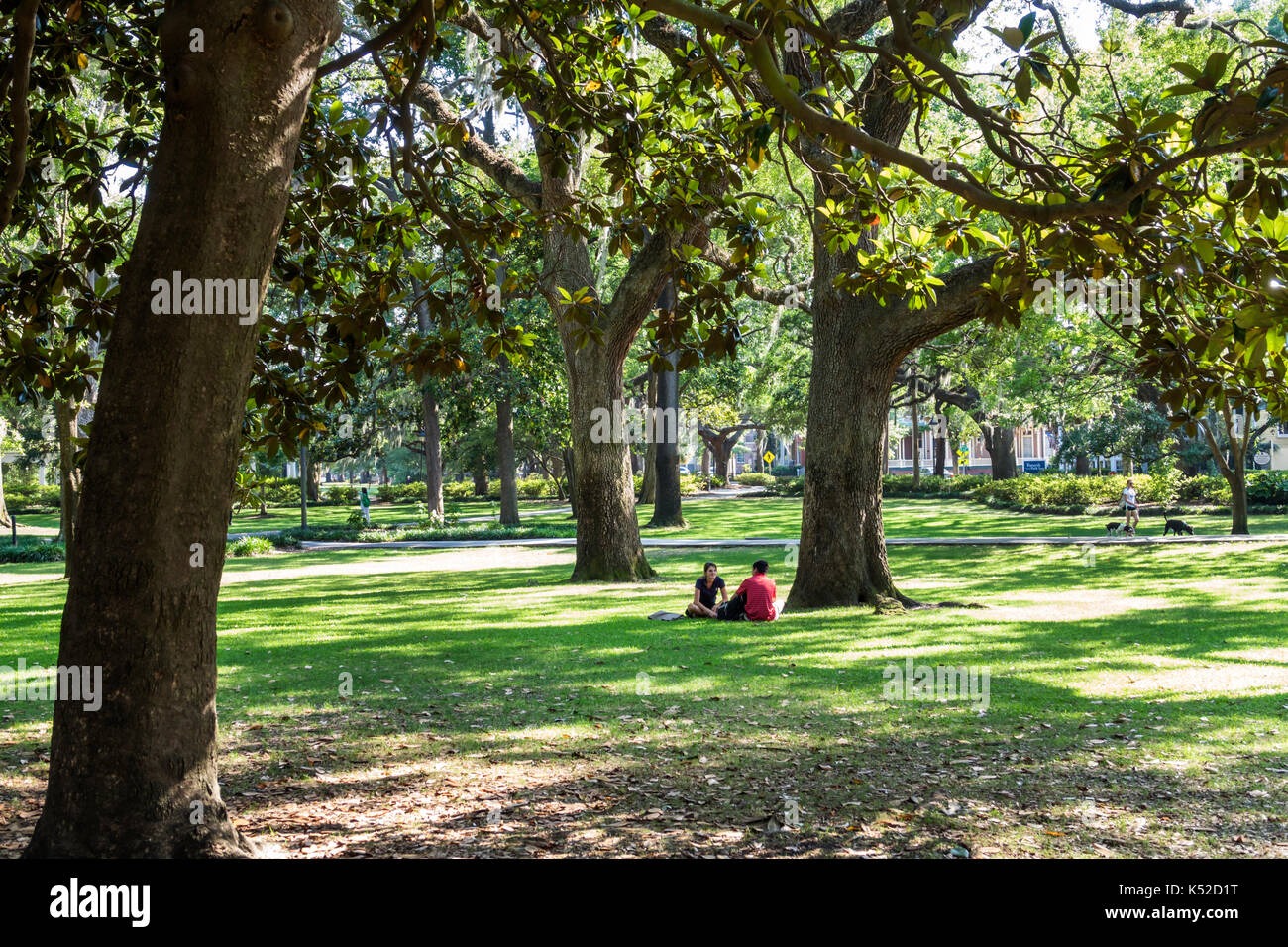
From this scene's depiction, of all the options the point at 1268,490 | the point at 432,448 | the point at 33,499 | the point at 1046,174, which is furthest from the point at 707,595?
the point at 33,499

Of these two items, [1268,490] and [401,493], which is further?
[401,493]

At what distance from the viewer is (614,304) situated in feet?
59.1

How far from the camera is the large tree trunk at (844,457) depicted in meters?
14.1

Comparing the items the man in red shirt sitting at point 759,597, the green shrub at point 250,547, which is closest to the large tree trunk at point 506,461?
the green shrub at point 250,547

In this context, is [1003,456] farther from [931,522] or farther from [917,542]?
[917,542]

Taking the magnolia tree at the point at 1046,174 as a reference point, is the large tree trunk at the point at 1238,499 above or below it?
below

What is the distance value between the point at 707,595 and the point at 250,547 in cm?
2028

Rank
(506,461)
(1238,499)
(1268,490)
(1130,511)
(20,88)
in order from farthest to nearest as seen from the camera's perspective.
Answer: (506,461)
(1268,490)
(1130,511)
(1238,499)
(20,88)

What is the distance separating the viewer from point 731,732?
314 inches

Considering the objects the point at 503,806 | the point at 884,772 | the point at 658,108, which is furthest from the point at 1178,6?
the point at 503,806

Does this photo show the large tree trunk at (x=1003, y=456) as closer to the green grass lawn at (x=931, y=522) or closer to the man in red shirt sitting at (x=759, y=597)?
the green grass lawn at (x=931, y=522)

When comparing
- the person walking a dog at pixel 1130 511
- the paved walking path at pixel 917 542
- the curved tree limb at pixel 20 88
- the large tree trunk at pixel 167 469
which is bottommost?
the paved walking path at pixel 917 542

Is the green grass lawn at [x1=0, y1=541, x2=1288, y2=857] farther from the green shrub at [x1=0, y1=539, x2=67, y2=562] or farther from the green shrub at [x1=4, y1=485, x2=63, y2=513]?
the green shrub at [x1=4, y1=485, x2=63, y2=513]

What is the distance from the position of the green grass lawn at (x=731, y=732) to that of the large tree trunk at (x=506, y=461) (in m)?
20.3
